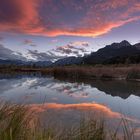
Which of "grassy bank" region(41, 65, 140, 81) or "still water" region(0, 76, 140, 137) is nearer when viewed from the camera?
"still water" region(0, 76, 140, 137)

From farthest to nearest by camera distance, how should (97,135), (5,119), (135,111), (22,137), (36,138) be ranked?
1. (135,111)
2. (5,119)
3. (97,135)
4. (22,137)
5. (36,138)

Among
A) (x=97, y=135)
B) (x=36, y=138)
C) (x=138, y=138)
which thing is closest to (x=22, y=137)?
(x=36, y=138)

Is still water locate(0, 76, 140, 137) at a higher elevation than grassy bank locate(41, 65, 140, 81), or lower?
lower

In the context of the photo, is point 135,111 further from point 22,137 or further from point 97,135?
point 22,137

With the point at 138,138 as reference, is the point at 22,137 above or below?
above

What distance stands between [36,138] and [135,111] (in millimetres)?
6577

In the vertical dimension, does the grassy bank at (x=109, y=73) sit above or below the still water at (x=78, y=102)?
above

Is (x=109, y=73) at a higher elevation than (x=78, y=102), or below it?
higher

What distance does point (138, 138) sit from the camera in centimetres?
580

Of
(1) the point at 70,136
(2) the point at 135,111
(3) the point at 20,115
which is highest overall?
(3) the point at 20,115

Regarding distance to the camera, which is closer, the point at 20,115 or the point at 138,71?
the point at 20,115

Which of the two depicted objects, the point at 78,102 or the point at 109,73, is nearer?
the point at 78,102

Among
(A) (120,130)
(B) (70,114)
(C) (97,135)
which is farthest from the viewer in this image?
(B) (70,114)

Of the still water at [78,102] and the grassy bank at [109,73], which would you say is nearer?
the still water at [78,102]
